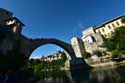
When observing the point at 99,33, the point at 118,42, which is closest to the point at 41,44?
the point at 118,42

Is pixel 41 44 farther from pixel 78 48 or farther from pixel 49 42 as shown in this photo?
pixel 78 48

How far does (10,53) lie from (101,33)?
46518 mm

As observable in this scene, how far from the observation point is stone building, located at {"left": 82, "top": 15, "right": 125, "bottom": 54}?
58.1m

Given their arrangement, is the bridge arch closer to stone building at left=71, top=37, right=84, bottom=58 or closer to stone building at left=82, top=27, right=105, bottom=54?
stone building at left=71, top=37, right=84, bottom=58

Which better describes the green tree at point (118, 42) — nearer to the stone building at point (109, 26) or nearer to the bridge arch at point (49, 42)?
the stone building at point (109, 26)

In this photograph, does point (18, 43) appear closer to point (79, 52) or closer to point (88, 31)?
point (79, 52)

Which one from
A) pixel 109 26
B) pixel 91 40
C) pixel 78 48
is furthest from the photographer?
pixel 91 40

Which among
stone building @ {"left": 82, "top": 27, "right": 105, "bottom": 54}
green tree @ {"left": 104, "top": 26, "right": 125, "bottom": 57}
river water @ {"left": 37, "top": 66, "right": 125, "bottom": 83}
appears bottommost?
river water @ {"left": 37, "top": 66, "right": 125, "bottom": 83}

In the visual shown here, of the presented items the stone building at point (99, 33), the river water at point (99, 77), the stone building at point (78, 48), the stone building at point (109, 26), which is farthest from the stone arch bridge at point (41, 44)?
the stone building at point (109, 26)

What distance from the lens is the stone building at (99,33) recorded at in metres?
58.1

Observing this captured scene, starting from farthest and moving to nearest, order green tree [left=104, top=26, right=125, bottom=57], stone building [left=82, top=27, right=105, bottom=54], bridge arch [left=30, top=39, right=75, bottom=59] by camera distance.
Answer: stone building [left=82, top=27, right=105, bottom=54], bridge arch [left=30, top=39, right=75, bottom=59], green tree [left=104, top=26, right=125, bottom=57]

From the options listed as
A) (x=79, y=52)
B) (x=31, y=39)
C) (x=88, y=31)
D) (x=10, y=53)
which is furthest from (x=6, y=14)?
(x=88, y=31)

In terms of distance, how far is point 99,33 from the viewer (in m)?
64.6

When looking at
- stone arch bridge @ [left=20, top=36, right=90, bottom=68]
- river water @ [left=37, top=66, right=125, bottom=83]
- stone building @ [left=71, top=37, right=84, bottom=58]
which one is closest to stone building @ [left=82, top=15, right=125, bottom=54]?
stone building @ [left=71, top=37, right=84, bottom=58]
